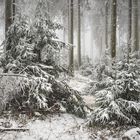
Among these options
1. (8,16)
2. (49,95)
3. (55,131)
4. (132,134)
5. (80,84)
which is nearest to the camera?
(132,134)

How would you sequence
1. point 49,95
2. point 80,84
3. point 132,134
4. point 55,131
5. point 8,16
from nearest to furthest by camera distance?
1. point 132,134
2. point 55,131
3. point 49,95
4. point 8,16
5. point 80,84

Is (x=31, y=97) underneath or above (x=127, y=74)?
underneath

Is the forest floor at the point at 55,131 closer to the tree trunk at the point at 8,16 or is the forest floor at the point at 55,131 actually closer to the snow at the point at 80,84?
the snow at the point at 80,84

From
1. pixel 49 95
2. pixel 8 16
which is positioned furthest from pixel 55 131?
pixel 8 16

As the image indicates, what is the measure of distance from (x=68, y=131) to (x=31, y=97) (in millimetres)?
1537

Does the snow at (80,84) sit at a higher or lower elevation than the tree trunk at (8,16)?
lower

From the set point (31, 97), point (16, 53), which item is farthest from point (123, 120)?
point (16, 53)

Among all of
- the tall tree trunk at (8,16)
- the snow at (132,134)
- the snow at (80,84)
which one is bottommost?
the snow at (132,134)

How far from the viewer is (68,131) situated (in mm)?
6164

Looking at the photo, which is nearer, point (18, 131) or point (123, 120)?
point (18, 131)

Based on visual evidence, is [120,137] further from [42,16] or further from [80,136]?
[42,16]

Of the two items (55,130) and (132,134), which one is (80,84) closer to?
(55,130)

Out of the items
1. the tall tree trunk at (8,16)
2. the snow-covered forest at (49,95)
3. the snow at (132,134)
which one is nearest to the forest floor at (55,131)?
the snow-covered forest at (49,95)

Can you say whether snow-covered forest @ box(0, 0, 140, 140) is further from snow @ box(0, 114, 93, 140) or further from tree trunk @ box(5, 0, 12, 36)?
tree trunk @ box(5, 0, 12, 36)
